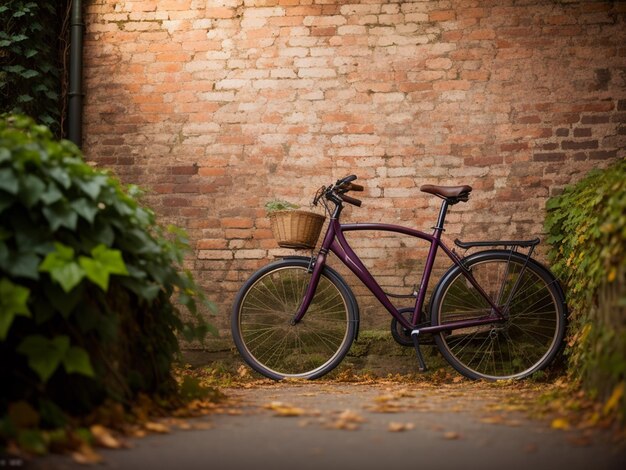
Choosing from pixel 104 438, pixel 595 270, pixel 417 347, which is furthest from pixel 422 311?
pixel 104 438

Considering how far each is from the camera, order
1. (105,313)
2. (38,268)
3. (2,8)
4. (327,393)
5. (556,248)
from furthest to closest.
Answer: (2,8) → (556,248) → (327,393) → (105,313) → (38,268)

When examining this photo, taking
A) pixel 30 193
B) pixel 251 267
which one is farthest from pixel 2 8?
pixel 30 193

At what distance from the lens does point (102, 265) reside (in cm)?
259

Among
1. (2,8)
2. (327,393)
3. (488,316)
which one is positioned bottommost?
(327,393)

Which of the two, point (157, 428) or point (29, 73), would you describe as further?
point (29, 73)

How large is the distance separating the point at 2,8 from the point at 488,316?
4021 mm

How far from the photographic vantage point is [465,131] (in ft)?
17.3

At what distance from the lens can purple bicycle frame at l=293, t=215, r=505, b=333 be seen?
4664 mm

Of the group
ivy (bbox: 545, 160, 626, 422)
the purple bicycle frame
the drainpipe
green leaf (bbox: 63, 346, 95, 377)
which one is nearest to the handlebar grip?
the purple bicycle frame

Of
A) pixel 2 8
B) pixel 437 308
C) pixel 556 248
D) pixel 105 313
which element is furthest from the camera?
pixel 2 8

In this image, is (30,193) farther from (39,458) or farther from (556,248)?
(556,248)

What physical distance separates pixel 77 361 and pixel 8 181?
2.13 feet

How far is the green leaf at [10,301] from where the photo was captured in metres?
2.32

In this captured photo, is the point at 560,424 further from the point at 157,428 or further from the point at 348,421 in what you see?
the point at 157,428
